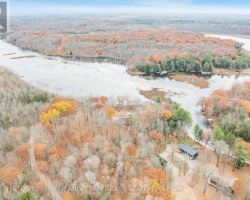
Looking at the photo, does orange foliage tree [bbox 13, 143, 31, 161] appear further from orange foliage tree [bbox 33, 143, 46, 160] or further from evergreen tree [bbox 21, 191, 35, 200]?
evergreen tree [bbox 21, 191, 35, 200]

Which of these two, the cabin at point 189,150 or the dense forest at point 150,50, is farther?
the dense forest at point 150,50

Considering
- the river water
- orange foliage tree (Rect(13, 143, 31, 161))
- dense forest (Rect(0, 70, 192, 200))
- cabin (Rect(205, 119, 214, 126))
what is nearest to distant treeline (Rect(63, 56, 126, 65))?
the river water

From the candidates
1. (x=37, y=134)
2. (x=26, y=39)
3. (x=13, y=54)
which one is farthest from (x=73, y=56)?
(x=37, y=134)

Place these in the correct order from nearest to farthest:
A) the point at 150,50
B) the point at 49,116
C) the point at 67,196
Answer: the point at 67,196
the point at 49,116
the point at 150,50

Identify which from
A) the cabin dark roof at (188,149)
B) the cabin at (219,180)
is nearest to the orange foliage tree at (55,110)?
the cabin dark roof at (188,149)

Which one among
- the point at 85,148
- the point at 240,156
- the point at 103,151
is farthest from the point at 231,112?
the point at 85,148

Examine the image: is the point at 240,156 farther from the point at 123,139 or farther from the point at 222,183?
the point at 123,139

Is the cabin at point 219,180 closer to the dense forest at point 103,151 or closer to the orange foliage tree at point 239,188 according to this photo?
the dense forest at point 103,151
